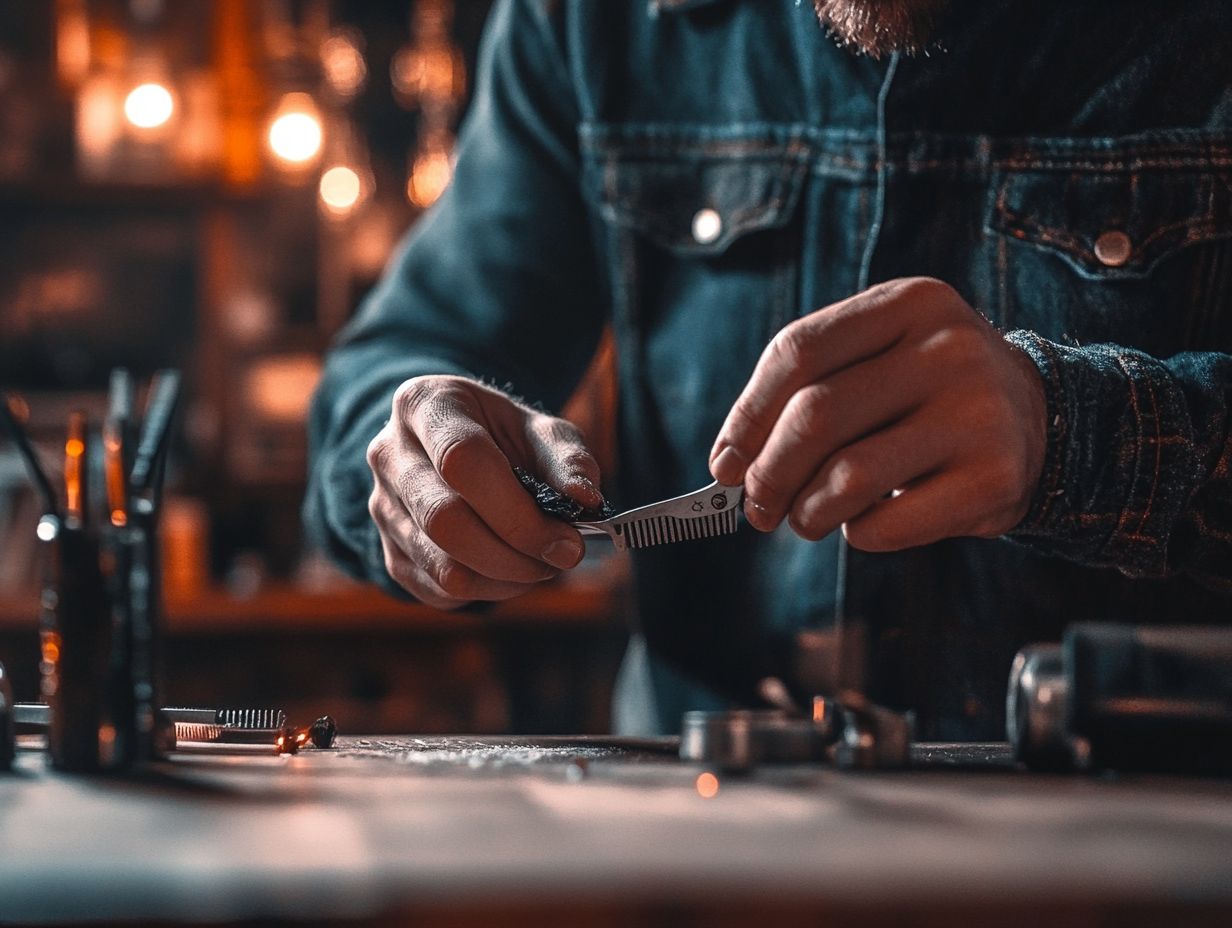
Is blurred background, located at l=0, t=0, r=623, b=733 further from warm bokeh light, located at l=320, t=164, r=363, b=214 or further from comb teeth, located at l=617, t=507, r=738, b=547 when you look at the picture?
comb teeth, located at l=617, t=507, r=738, b=547

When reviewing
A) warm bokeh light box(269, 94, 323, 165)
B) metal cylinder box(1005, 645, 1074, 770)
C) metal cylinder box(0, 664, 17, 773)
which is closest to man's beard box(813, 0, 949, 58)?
metal cylinder box(1005, 645, 1074, 770)

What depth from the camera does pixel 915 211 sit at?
117 centimetres

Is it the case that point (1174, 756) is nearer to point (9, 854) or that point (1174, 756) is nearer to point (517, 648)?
point (9, 854)

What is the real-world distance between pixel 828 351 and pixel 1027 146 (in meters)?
0.50

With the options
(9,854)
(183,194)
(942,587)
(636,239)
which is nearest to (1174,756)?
(942,587)

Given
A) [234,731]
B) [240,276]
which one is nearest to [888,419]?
[234,731]

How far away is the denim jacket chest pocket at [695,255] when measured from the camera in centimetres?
127

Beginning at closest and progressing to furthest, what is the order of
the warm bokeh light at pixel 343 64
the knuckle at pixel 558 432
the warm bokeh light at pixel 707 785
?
1. the warm bokeh light at pixel 707 785
2. the knuckle at pixel 558 432
3. the warm bokeh light at pixel 343 64

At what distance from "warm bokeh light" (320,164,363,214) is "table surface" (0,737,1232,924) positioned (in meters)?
2.69

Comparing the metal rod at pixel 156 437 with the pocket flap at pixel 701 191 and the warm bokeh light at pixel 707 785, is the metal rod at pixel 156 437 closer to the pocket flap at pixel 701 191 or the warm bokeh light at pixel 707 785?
the warm bokeh light at pixel 707 785

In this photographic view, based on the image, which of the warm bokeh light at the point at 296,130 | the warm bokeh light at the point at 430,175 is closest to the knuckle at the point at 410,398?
the warm bokeh light at the point at 430,175

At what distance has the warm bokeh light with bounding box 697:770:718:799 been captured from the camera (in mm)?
633

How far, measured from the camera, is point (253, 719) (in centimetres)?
91

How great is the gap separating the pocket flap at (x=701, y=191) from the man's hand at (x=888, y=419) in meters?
0.49
